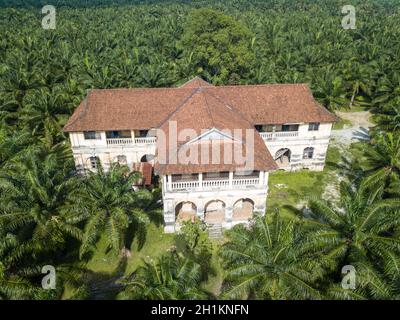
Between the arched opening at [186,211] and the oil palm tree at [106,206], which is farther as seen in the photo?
the arched opening at [186,211]

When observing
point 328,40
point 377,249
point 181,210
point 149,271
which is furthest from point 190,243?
point 328,40

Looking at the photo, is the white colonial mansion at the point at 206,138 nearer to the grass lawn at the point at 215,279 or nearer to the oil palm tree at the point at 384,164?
the grass lawn at the point at 215,279

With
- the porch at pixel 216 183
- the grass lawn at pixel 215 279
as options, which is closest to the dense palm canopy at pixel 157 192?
the grass lawn at pixel 215 279

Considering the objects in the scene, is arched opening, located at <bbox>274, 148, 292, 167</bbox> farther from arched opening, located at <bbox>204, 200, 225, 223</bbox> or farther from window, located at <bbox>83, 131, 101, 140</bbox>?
window, located at <bbox>83, 131, 101, 140</bbox>

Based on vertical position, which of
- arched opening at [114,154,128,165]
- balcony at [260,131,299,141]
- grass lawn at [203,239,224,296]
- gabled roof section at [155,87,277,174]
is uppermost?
gabled roof section at [155,87,277,174]

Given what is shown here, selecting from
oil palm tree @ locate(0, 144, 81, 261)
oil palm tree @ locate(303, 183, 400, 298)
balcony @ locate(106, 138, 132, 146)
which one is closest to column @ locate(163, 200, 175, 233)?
oil palm tree @ locate(0, 144, 81, 261)
